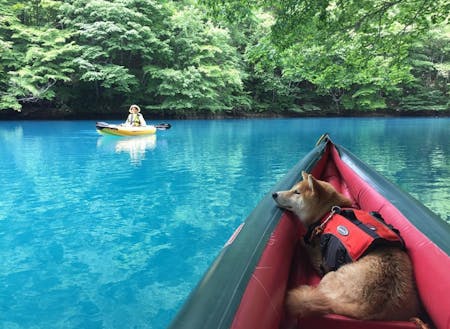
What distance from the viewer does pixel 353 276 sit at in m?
1.47

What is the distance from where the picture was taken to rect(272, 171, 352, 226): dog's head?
2238 mm

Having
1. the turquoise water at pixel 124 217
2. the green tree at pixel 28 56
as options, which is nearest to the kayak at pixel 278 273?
the turquoise water at pixel 124 217

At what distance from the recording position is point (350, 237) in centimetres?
170

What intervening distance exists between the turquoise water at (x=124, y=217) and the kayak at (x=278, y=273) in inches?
50.8

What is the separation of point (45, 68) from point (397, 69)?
1951cm

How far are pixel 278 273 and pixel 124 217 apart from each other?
3.62m

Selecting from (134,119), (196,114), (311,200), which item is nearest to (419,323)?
(311,200)

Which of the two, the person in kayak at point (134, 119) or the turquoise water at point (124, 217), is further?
the person in kayak at point (134, 119)

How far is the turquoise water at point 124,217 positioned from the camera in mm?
2877

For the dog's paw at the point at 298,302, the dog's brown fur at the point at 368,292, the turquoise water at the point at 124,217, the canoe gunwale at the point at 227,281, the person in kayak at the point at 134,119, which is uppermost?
the person in kayak at the point at 134,119

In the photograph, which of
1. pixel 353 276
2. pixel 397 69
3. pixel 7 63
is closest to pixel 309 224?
pixel 353 276

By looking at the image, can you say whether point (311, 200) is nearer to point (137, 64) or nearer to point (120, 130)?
point (120, 130)

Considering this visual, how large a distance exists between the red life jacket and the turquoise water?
1.51 m

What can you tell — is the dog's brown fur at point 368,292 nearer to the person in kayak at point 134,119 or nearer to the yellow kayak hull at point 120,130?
the yellow kayak hull at point 120,130
